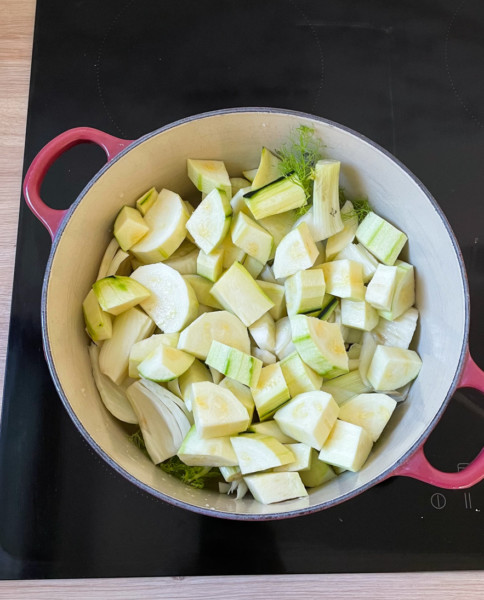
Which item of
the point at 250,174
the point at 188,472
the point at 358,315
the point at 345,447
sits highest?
the point at 250,174

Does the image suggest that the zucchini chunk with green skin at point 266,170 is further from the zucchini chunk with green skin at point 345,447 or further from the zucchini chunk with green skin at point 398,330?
the zucchini chunk with green skin at point 345,447

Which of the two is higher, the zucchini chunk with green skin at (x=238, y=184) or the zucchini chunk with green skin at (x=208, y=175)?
the zucchini chunk with green skin at (x=208, y=175)

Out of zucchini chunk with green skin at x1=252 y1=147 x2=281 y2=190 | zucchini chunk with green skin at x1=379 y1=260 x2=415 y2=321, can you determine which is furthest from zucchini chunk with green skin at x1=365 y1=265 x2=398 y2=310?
zucchini chunk with green skin at x1=252 y1=147 x2=281 y2=190

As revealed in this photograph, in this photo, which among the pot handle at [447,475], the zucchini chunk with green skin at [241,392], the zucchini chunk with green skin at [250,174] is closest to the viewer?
the pot handle at [447,475]

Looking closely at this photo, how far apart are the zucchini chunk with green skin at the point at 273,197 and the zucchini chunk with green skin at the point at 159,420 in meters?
0.33

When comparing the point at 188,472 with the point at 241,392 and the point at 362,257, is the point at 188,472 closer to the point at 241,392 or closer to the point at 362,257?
the point at 241,392

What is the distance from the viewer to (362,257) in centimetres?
98

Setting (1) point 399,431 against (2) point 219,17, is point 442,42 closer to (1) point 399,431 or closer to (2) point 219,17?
(2) point 219,17

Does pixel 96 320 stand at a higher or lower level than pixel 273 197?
lower

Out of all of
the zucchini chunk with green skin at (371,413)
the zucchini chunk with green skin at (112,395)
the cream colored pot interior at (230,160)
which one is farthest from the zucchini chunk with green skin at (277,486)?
the zucchini chunk with green skin at (112,395)

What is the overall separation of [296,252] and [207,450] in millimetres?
333

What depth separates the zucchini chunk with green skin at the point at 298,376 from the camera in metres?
0.91

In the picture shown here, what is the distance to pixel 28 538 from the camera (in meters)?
0.96

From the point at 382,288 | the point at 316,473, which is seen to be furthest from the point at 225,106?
the point at 316,473
